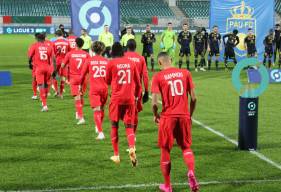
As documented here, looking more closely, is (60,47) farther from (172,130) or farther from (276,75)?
(172,130)

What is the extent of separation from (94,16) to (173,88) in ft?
47.0

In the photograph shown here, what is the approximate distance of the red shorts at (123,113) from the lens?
910 centimetres

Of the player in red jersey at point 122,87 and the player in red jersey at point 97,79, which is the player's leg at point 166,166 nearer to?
the player in red jersey at point 122,87

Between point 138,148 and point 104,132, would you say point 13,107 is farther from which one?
point 138,148

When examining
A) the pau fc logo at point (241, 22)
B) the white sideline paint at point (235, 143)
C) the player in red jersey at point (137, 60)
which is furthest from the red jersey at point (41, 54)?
the pau fc logo at point (241, 22)

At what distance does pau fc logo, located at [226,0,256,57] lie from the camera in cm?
2826

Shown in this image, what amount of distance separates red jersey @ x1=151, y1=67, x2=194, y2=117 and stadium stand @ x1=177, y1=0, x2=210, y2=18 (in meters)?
73.0

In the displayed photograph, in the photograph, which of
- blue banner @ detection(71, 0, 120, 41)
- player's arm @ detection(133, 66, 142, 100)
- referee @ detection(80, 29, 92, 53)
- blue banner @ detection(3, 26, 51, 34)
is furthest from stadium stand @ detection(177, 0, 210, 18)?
player's arm @ detection(133, 66, 142, 100)

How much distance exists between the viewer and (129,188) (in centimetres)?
769

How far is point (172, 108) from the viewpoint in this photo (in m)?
7.21

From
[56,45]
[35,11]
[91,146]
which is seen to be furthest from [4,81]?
[35,11]

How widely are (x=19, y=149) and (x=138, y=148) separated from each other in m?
2.27

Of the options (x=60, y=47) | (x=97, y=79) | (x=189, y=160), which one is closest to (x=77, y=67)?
(x=97, y=79)

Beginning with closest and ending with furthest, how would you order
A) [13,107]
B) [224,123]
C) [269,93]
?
[224,123] → [13,107] → [269,93]
